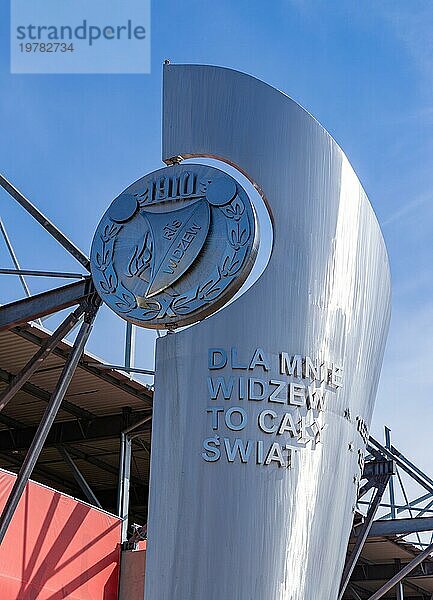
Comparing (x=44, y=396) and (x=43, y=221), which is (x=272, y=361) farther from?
(x=44, y=396)

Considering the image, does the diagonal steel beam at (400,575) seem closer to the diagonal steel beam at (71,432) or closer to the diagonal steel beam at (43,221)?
the diagonal steel beam at (71,432)

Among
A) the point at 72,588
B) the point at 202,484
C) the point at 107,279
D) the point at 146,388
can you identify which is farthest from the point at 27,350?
the point at 202,484

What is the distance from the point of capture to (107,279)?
51.4 feet

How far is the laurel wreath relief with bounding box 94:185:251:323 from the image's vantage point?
49.0 ft

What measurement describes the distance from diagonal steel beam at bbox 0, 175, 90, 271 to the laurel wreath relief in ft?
15.7

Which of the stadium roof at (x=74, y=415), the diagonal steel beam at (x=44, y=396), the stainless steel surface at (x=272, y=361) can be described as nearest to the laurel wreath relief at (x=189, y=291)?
the stainless steel surface at (x=272, y=361)

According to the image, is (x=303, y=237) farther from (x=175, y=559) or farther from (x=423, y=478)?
(x=423, y=478)

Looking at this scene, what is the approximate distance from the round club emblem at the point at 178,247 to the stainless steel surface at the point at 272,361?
339 millimetres

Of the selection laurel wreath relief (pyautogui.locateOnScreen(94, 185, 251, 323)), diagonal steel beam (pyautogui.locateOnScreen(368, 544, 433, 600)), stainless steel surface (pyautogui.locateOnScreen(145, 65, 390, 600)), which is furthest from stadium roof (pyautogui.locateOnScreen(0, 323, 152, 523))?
stainless steel surface (pyautogui.locateOnScreen(145, 65, 390, 600))

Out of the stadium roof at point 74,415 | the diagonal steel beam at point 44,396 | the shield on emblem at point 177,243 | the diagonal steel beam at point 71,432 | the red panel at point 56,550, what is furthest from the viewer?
the diagonal steel beam at point 71,432

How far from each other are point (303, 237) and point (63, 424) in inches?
734

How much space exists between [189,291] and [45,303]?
5.16m

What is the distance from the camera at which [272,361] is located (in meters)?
14.5

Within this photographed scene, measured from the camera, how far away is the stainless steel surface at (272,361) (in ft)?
45.6
